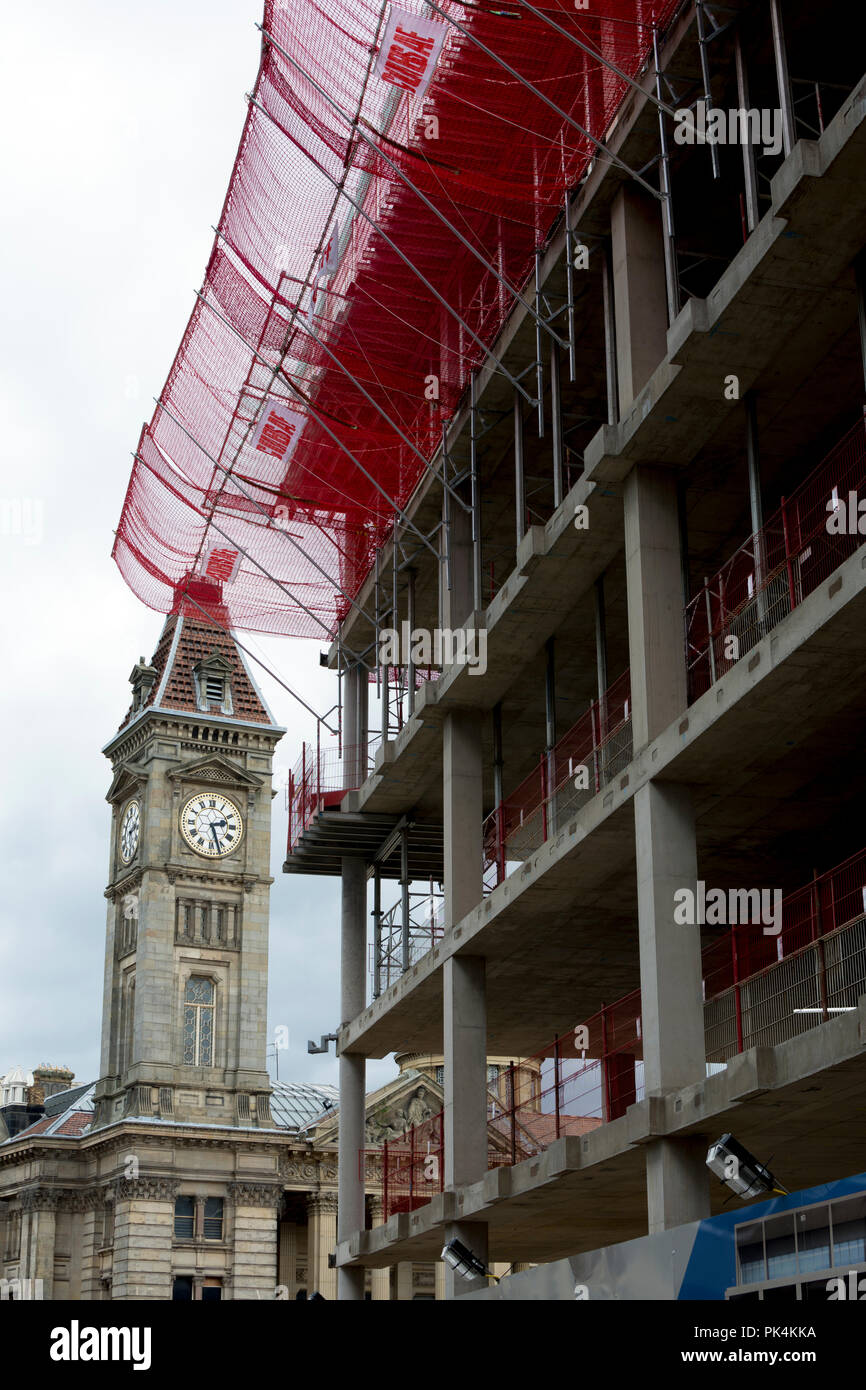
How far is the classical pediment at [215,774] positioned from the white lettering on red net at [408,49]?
6500 centimetres

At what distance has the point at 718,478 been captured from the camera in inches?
992

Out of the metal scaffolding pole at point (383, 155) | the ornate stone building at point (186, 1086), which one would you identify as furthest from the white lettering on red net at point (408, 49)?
the ornate stone building at point (186, 1086)

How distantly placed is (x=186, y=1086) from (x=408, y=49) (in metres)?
66.0

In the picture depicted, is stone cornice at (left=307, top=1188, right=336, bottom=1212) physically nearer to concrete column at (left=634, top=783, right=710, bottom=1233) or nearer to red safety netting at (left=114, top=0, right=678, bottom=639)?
red safety netting at (left=114, top=0, right=678, bottom=639)

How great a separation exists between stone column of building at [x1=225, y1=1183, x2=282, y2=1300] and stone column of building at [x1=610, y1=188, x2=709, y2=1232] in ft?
212

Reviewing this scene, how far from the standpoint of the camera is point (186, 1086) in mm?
83750

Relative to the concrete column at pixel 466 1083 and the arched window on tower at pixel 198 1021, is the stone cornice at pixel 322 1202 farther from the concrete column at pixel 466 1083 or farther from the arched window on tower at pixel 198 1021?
the concrete column at pixel 466 1083

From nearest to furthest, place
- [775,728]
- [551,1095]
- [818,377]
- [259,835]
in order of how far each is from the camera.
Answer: [775,728] < [818,377] < [551,1095] < [259,835]

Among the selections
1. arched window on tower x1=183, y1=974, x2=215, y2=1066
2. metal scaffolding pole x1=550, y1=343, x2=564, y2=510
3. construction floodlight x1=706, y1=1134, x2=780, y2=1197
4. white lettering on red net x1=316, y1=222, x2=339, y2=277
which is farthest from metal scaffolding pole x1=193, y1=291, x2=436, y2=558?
arched window on tower x1=183, y1=974, x2=215, y2=1066

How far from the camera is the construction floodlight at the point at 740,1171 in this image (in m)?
16.3

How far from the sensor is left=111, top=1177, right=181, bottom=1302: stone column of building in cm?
7881

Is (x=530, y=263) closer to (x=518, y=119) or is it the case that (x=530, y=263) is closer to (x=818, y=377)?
(x=518, y=119)
